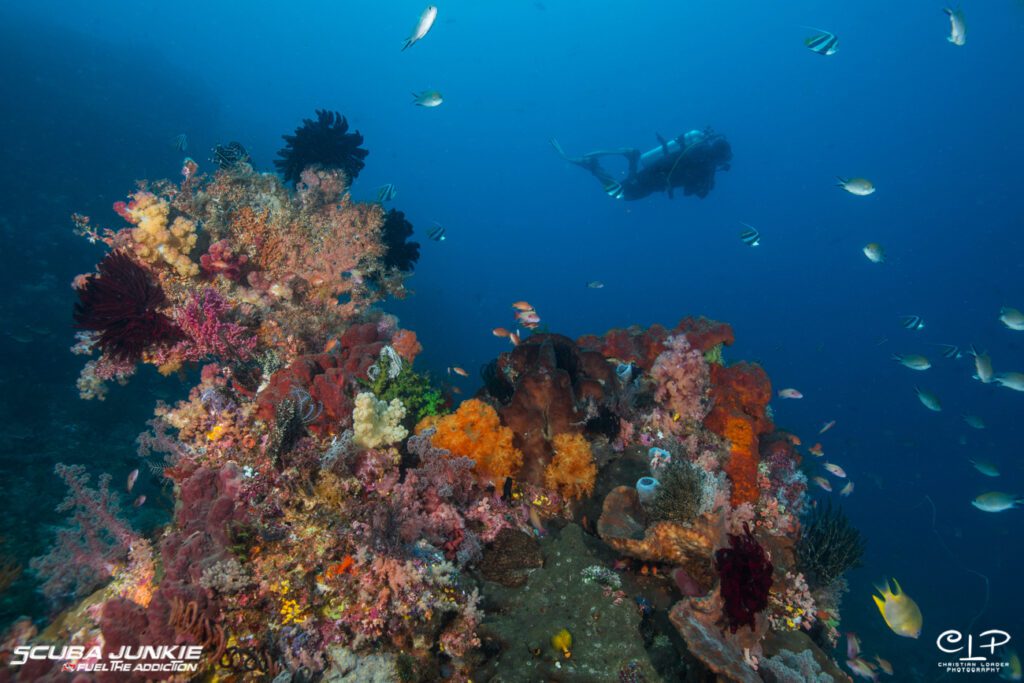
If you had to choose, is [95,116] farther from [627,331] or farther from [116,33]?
[116,33]

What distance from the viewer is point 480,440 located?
5.81 metres

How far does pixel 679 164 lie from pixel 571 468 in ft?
74.8

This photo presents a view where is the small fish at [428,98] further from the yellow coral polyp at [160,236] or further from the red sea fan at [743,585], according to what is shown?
the red sea fan at [743,585]

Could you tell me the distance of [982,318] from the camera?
79812 mm

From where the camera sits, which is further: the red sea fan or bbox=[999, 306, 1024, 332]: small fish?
bbox=[999, 306, 1024, 332]: small fish

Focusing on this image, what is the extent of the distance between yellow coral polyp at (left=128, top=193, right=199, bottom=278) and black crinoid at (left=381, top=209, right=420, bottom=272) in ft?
11.4

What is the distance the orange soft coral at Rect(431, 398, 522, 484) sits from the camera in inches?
226

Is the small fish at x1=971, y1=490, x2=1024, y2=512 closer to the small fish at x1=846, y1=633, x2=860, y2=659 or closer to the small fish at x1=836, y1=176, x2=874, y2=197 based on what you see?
the small fish at x1=846, y1=633, x2=860, y2=659

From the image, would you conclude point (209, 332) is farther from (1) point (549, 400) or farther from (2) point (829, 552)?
(2) point (829, 552)

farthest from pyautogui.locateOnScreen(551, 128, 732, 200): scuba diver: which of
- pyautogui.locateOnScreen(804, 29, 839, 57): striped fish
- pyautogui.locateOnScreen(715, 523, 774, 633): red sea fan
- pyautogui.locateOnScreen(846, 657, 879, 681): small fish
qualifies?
pyautogui.locateOnScreen(715, 523, 774, 633): red sea fan

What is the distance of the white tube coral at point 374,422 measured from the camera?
17.6 feet

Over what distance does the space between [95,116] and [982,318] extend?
422ft

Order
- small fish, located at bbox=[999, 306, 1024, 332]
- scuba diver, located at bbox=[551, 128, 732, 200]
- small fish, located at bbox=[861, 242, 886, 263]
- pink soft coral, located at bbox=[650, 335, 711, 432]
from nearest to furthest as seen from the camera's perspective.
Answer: pink soft coral, located at bbox=[650, 335, 711, 432]
small fish, located at bbox=[999, 306, 1024, 332]
small fish, located at bbox=[861, 242, 886, 263]
scuba diver, located at bbox=[551, 128, 732, 200]

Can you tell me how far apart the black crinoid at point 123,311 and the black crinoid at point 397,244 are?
417 centimetres
